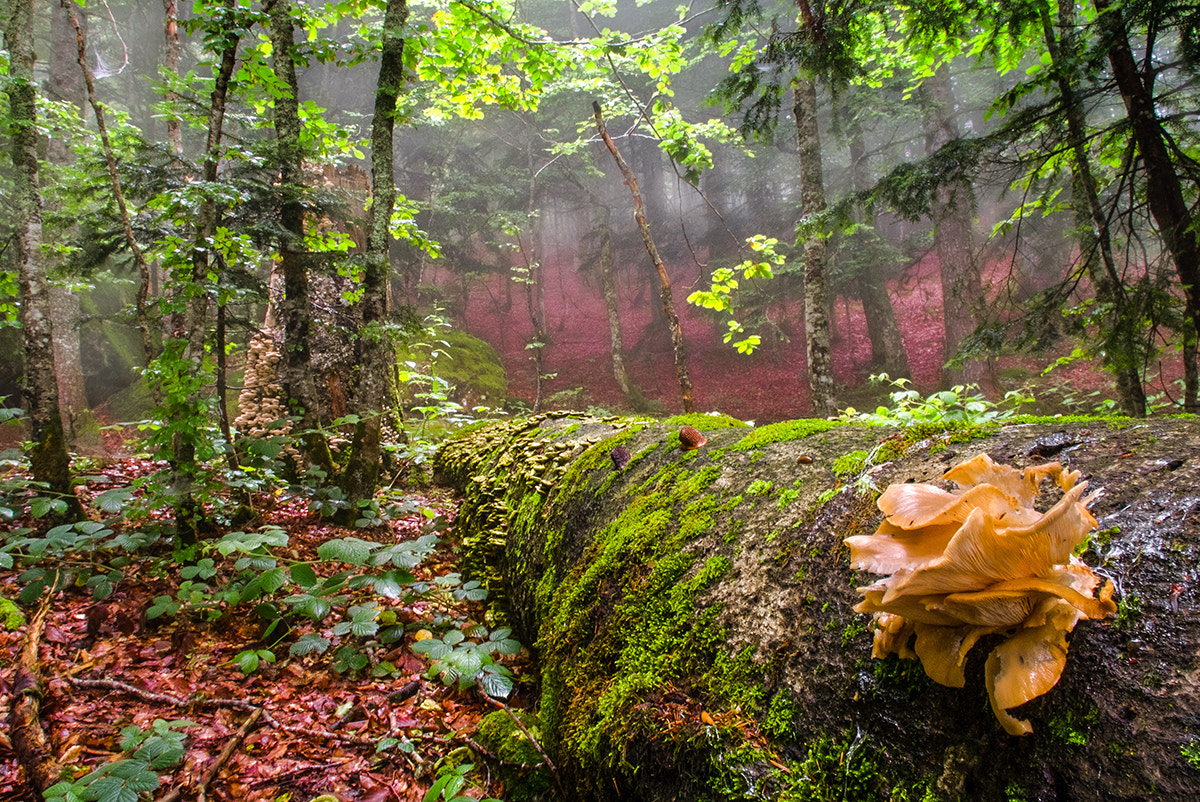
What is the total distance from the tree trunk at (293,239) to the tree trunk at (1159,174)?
20.7 ft

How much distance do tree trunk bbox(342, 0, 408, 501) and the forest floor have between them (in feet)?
4.08

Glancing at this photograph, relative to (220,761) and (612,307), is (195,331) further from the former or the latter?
(612,307)

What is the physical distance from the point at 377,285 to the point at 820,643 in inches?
174

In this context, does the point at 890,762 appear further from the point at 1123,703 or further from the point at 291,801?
the point at 291,801

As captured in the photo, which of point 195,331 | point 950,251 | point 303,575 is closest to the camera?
point 303,575

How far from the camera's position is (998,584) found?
2.66ft

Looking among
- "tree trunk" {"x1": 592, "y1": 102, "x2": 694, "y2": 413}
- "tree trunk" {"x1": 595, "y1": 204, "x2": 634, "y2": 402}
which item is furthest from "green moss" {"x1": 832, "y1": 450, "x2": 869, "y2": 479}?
"tree trunk" {"x1": 595, "y1": 204, "x2": 634, "y2": 402}

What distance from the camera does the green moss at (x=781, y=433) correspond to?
6.81ft

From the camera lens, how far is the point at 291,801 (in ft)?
6.43

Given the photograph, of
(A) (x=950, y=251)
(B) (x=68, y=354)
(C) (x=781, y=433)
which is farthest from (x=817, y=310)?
(B) (x=68, y=354)

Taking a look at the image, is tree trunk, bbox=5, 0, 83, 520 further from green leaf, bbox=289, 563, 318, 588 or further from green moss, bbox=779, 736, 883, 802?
green moss, bbox=779, 736, 883, 802

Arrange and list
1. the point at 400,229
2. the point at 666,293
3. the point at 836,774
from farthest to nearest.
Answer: the point at 666,293
the point at 400,229
the point at 836,774

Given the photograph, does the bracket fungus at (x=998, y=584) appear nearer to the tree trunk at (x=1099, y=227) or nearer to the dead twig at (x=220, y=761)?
the dead twig at (x=220, y=761)

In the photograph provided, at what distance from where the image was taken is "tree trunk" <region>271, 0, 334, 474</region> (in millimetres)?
4660
